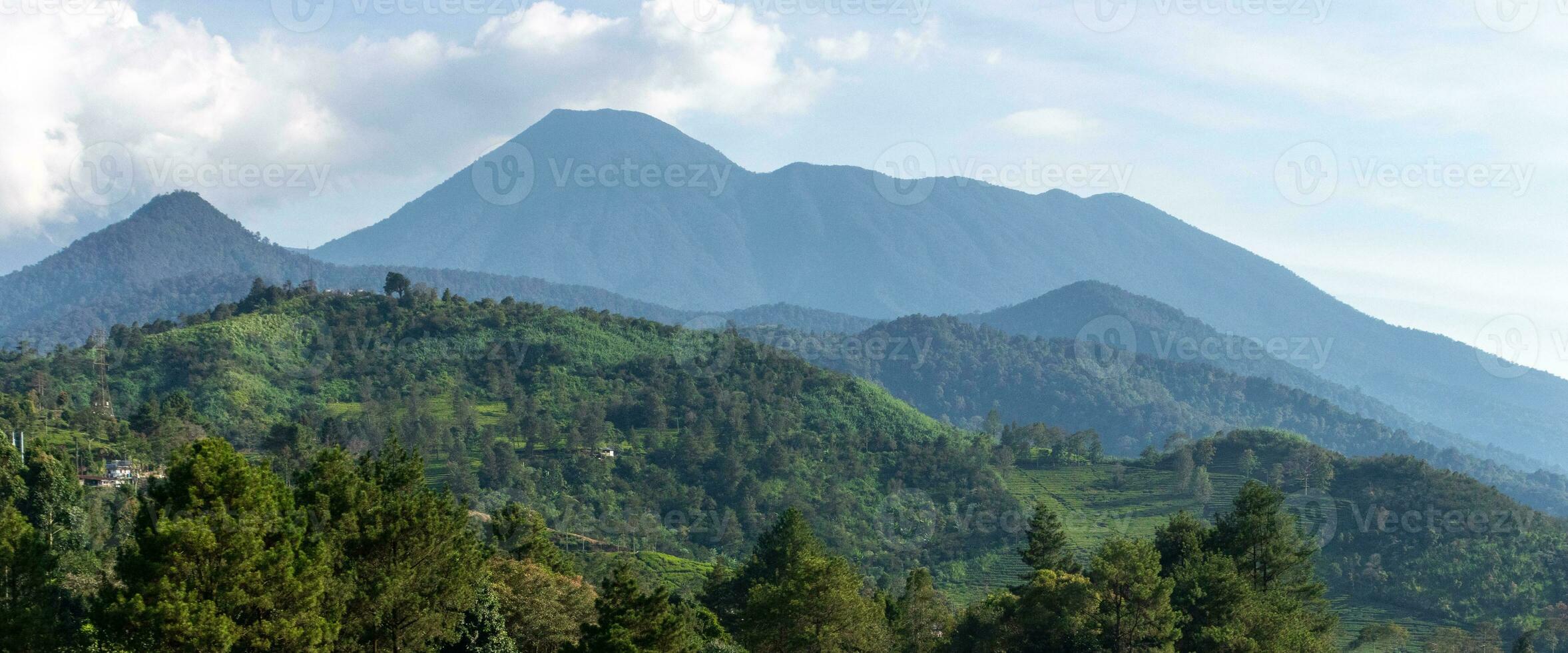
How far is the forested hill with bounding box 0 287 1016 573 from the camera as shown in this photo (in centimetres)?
8375

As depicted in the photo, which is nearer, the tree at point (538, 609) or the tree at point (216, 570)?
the tree at point (216, 570)

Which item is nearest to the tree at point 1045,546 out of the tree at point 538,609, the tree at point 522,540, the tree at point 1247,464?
the tree at point 522,540

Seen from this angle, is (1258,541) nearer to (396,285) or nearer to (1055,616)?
(1055,616)

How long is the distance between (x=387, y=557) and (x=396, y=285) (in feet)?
300

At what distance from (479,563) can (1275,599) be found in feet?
79.7

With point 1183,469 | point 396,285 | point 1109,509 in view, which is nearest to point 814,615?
point 1109,509

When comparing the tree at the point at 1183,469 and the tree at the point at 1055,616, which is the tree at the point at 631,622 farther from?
the tree at the point at 1183,469

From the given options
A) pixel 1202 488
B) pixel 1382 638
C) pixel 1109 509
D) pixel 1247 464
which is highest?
pixel 1247 464

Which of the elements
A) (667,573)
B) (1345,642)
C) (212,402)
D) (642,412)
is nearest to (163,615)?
(667,573)

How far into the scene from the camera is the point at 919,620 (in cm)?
4644

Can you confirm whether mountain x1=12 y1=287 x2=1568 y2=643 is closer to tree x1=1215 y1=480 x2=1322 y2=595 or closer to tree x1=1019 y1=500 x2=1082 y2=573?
tree x1=1019 y1=500 x2=1082 y2=573

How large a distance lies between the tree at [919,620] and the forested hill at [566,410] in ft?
107

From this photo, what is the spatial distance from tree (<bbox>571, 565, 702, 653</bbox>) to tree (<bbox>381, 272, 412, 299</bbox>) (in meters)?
91.4

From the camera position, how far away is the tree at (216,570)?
71.7 feet
